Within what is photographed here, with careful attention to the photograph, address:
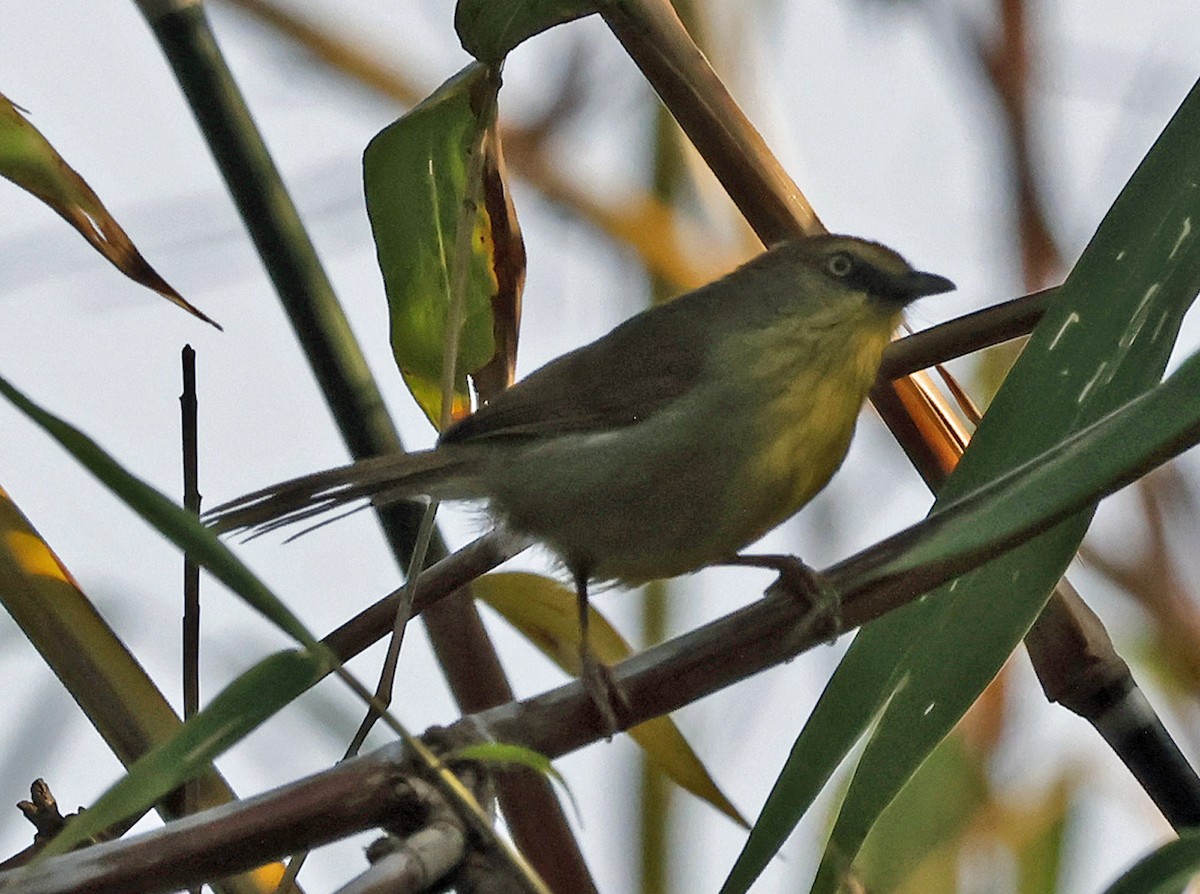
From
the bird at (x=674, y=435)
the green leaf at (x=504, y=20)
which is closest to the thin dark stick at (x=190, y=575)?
the green leaf at (x=504, y=20)

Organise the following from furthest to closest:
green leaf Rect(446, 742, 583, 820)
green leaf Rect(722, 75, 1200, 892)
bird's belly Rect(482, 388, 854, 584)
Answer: bird's belly Rect(482, 388, 854, 584) < green leaf Rect(722, 75, 1200, 892) < green leaf Rect(446, 742, 583, 820)

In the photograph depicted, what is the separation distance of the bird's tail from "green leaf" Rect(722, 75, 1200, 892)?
0.83m

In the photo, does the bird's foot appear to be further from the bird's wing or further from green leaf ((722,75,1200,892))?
the bird's wing

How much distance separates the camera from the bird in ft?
7.32

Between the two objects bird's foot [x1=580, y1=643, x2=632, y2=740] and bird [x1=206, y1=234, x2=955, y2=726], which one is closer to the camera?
bird's foot [x1=580, y1=643, x2=632, y2=740]

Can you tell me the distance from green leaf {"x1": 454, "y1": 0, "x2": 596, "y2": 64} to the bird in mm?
629

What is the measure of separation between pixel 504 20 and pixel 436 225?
0.34 meters

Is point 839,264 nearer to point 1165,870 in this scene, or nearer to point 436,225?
point 436,225

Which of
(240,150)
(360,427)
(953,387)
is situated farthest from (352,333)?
(953,387)

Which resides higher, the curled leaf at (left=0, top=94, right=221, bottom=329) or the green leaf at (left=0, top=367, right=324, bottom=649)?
the curled leaf at (left=0, top=94, right=221, bottom=329)

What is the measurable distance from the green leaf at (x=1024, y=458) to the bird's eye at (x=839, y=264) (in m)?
1.33

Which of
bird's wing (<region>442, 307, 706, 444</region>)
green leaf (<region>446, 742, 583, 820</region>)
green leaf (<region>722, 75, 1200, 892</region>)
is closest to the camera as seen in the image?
green leaf (<region>446, 742, 583, 820</region>)

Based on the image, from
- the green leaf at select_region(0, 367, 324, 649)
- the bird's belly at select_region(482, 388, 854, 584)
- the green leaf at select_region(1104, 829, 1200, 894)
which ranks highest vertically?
the bird's belly at select_region(482, 388, 854, 584)

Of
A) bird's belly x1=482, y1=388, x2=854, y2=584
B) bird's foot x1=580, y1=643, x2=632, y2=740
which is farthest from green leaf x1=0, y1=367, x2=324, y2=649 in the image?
bird's belly x1=482, y1=388, x2=854, y2=584
